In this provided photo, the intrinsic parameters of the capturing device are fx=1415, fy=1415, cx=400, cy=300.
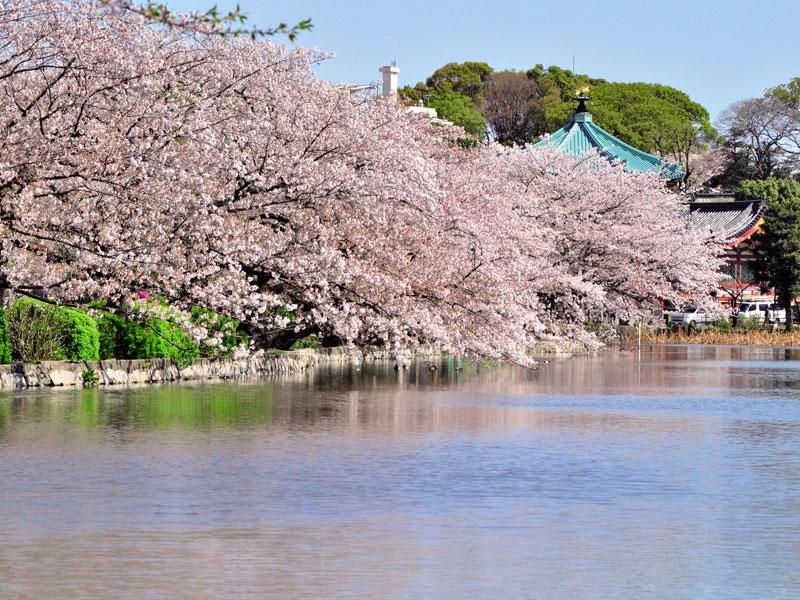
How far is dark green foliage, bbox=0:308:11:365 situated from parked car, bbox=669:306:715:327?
45341mm

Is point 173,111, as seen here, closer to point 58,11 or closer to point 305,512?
point 58,11

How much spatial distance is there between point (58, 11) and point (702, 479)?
472 inches

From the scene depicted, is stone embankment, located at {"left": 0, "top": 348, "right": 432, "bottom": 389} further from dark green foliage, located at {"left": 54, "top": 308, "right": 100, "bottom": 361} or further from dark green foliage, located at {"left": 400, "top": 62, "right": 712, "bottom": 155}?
dark green foliage, located at {"left": 400, "top": 62, "right": 712, "bottom": 155}

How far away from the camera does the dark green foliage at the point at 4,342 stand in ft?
80.2

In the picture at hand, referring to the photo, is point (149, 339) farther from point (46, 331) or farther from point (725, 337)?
point (725, 337)

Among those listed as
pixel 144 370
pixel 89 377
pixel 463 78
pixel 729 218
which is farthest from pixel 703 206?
pixel 89 377

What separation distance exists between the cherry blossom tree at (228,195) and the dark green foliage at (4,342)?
129 centimetres

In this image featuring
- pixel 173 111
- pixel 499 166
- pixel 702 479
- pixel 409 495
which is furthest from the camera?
pixel 499 166

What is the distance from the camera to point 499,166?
1817 inches

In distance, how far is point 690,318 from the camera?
74.1 m

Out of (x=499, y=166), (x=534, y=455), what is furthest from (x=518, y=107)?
(x=534, y=455)

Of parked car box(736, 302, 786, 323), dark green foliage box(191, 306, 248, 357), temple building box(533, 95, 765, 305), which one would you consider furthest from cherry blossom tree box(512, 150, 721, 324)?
parked car box(736, 302, 786, 323)

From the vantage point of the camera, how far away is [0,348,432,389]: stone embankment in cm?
2530


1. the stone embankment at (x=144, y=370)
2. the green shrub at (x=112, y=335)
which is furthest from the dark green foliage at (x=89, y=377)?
the green shrub at (x=112, y=335)
